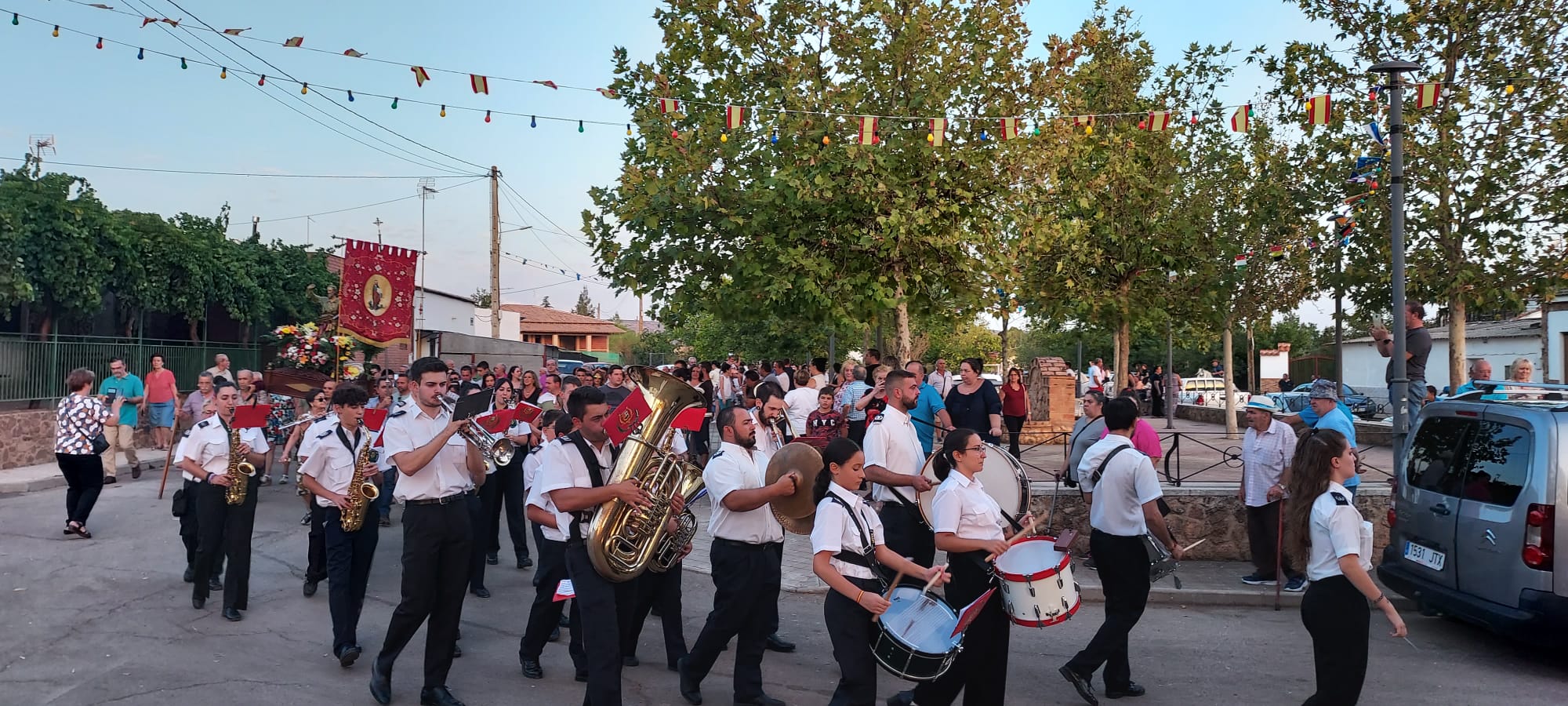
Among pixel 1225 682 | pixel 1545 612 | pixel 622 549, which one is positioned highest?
pixel 622 549

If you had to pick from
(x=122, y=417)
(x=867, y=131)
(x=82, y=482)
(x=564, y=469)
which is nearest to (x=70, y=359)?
(x=122, y=417)

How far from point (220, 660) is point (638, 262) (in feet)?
31.2

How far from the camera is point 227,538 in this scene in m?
7.48

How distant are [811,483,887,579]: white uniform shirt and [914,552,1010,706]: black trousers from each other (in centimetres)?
52

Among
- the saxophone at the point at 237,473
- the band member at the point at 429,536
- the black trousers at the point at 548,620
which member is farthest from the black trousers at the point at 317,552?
the band member at the point at 429,536

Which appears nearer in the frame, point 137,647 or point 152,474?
point 137,647

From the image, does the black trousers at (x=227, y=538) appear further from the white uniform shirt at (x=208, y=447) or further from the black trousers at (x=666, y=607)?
the black trousers at (x=666, y=607)

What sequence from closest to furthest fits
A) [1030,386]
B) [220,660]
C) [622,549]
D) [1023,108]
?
[622,549]
[220,660]
[1023,108]
[1030,386]

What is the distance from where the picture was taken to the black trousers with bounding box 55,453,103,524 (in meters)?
10.1

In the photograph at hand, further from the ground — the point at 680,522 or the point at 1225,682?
the point at 680,522

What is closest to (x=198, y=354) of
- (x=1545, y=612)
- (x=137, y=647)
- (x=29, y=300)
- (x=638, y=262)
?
(x=29, y=300)

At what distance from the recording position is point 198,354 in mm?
20219

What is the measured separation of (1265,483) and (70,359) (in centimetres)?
1748

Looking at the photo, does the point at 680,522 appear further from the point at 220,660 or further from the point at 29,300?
the point at 29,300
